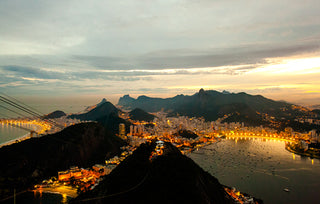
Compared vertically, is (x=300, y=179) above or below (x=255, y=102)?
below

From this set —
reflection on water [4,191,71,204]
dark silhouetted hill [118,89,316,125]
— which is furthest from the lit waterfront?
dark silhouetted hill [118,89,316,125]

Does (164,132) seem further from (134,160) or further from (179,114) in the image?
(179,114)

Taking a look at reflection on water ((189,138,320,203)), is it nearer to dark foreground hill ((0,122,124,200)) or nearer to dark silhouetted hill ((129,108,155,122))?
dark foreground hill ((0,122,124,200))

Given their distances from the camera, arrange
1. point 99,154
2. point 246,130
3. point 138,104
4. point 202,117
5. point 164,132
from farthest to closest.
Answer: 1. point 138,104
2. point 202,117
3. point 246,130
4. point 164,132
5. point 99,154

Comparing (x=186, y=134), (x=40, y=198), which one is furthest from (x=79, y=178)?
(x=186, y=134)

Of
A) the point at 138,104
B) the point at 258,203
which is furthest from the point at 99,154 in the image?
the point at 138,104

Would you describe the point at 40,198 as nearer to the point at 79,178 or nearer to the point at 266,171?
the point at 79,178
